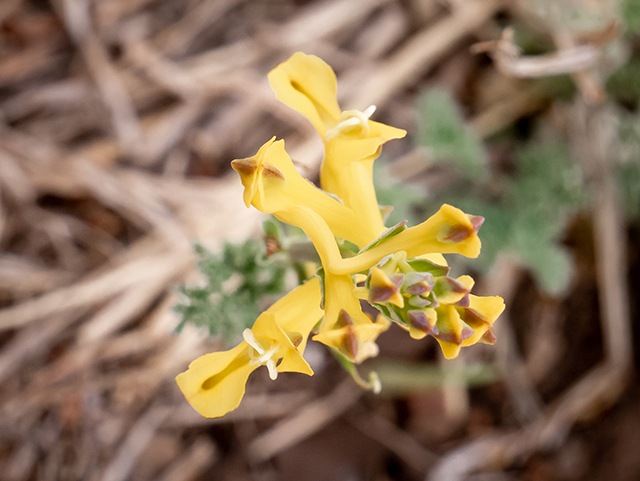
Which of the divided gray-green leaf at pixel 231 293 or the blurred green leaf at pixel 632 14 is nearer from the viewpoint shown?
the divided gray-green leaf at pixel 231 293

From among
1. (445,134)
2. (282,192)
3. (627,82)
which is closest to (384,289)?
(282,192)

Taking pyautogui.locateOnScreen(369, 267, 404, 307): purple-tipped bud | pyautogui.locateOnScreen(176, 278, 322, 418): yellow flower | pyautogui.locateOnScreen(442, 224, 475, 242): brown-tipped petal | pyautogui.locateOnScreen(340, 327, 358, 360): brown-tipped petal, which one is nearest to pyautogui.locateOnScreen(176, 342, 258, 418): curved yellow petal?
Answer: pyautogui.locateOnScreen(176, 278, 322, 418): yellow flower

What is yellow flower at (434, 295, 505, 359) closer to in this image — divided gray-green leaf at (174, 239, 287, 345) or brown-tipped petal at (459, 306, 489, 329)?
brown-tipped petal at (459, 306, 489, 329)

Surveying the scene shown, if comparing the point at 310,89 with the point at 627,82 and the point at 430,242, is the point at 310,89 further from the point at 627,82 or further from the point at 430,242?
the point at 627,82

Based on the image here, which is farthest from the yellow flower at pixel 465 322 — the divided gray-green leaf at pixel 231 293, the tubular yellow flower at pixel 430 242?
the divided gray-green leaf at pixel 231 293

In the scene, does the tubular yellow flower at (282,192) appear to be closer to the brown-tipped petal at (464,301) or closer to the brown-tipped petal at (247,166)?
the brown-tipped petal at (247,166)

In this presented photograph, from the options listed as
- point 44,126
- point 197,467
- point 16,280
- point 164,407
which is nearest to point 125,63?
point 44,126
